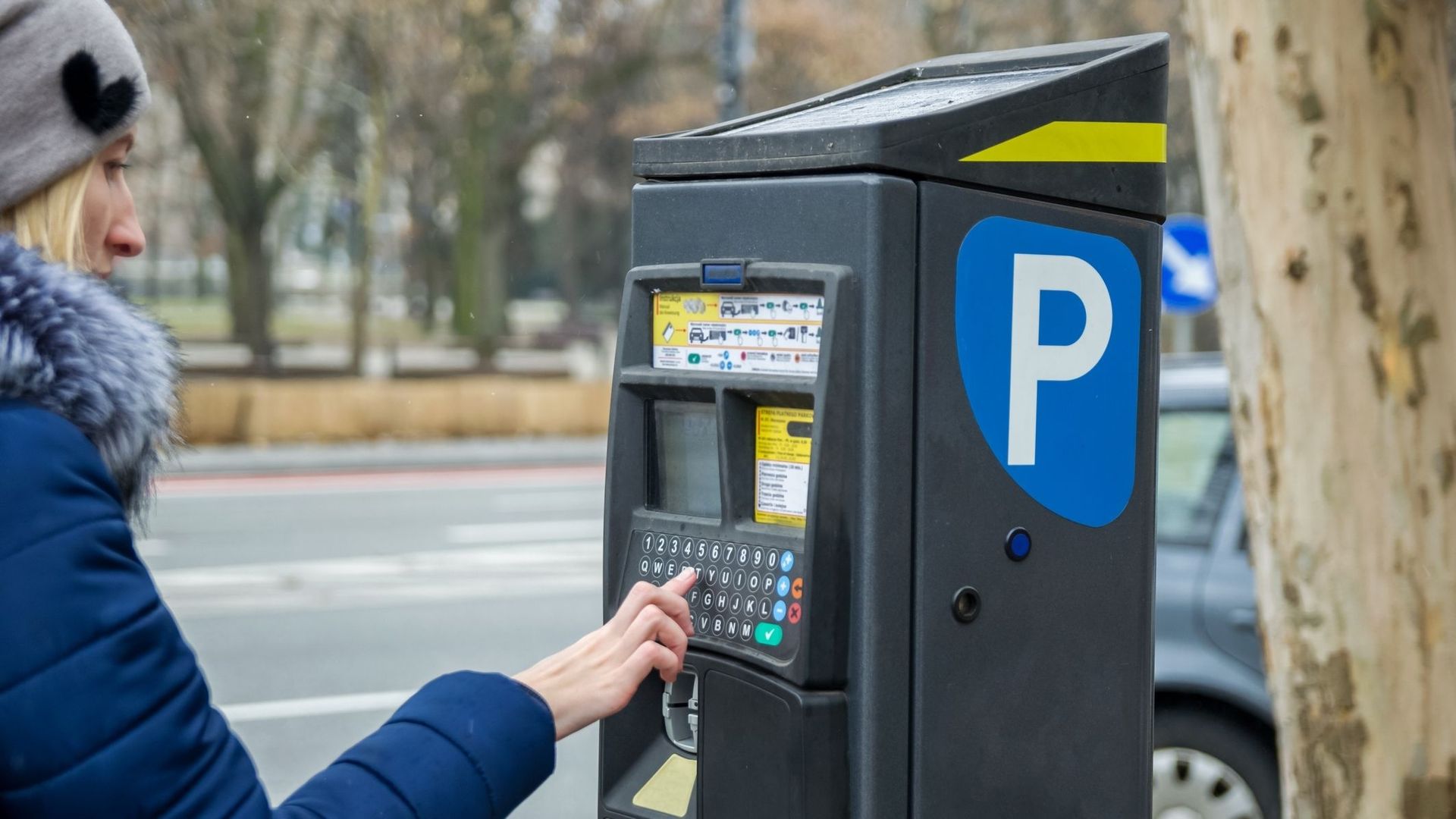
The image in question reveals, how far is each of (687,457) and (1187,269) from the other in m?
8.28

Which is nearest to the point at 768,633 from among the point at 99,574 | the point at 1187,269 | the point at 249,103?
the point at 99,574

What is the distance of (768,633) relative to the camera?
183 cm

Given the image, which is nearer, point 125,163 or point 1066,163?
point 125,163

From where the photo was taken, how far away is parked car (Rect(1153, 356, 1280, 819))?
3.97 meters

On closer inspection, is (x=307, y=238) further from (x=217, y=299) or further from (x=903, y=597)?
(x=903, y=597)

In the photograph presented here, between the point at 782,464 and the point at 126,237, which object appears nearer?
the point at 126,237

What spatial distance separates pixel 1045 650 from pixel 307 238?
44.0 m

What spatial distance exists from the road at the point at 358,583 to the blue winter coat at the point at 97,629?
12.3ft

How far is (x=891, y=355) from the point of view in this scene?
1772mm

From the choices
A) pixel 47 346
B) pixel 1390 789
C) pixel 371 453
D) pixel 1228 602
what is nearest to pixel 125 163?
pixel 47 346

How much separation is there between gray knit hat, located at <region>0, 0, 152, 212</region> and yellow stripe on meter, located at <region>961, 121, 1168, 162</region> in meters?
0.95

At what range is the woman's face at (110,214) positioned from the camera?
1456mm

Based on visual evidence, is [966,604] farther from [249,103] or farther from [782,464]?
[249,103]

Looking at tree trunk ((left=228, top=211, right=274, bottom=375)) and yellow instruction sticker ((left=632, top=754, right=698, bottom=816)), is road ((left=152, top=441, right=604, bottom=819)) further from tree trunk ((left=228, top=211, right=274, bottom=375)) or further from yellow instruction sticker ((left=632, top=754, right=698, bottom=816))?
yellow instruction sticker ((left=632, top=754, right=698, bottom=816))
